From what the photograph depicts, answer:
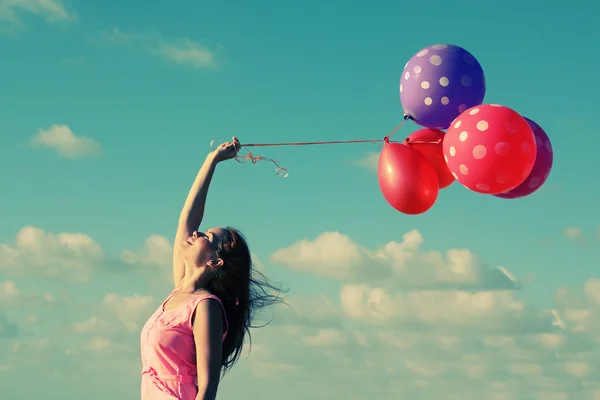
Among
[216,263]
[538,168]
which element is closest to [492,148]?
[538,168]

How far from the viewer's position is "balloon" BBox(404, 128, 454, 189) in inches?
225

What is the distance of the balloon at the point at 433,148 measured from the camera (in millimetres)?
5711

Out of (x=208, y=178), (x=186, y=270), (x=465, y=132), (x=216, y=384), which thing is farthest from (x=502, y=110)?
(x=216, y=384)

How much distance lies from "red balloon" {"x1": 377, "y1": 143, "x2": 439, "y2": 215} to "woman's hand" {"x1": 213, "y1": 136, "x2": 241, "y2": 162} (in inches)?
56.9

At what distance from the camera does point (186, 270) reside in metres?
3.89

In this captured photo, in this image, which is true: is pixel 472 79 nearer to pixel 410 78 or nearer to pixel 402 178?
pixel 410 78

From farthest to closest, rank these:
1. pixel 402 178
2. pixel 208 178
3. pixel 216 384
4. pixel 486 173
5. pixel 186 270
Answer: pixel 402 178, pixel 486 173, pixel 208 178, pixel 186 270, pixel 216 384

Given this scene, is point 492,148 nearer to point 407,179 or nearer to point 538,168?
point 538,168

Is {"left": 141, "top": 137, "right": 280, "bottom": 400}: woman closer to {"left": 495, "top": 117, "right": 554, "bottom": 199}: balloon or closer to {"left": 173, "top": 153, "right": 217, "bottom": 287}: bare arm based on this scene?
{"left": 173, "top": 153, "right": 217, "bottom": 287}: bare arm

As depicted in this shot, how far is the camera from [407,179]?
18.0 ft

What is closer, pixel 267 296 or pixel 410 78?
pixel 267 296

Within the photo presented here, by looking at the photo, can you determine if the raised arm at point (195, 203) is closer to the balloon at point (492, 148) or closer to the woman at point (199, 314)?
the woman at point (199, 314)

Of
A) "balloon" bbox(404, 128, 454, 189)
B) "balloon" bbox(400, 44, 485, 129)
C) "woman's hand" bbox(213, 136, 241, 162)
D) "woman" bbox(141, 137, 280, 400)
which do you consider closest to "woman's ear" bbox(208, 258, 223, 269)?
"woman" bbox(141, 137, 280, 400)

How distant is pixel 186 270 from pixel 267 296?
19.0 inches
